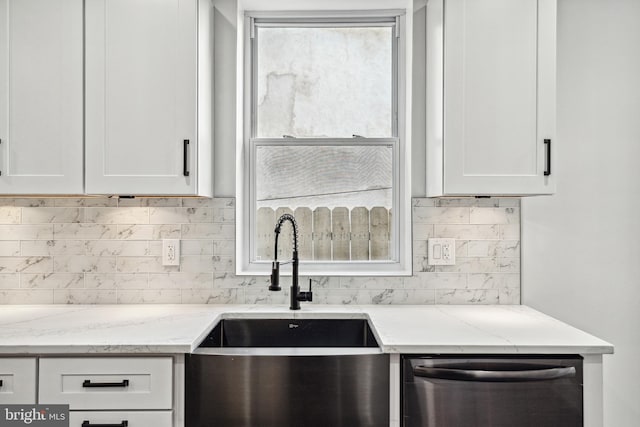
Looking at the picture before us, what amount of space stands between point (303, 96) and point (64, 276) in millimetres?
1413

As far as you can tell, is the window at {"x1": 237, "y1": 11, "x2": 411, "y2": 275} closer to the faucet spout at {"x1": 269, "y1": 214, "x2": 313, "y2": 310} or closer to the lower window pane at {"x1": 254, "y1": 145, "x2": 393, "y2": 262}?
the lower window pane at {"x1": 254, "y1": 145, "x2": 393, "y2": 262}

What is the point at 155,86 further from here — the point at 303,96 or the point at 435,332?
the point at 435,332

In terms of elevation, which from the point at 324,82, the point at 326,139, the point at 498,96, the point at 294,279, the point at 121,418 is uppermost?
the point at 324,82

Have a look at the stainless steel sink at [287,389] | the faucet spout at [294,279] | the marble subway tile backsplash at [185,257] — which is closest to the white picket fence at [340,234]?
the marble subway tile backsplash at [185,257]

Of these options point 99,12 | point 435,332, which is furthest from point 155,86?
point 435,332

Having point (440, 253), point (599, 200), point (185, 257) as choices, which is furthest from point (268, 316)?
point (599, 200)

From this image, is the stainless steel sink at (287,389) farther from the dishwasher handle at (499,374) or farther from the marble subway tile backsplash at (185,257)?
the marble subway tile backsplash at (185,257)

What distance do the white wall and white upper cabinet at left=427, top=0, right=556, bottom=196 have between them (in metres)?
0.36

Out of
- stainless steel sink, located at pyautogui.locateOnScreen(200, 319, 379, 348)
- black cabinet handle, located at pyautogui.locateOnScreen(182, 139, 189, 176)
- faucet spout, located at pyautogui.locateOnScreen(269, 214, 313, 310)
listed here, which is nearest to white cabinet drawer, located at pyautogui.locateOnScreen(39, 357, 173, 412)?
stainless steel sink, located at pyautogui.locateOnScreen(200, 319, 379, 348)

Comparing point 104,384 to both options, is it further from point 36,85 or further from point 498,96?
point 498,96

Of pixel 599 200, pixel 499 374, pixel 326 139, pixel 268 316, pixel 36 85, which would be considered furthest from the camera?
pixel 326 139

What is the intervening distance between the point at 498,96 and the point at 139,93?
1.43m

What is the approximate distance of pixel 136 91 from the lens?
6.36 feet

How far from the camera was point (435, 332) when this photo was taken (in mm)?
1712
